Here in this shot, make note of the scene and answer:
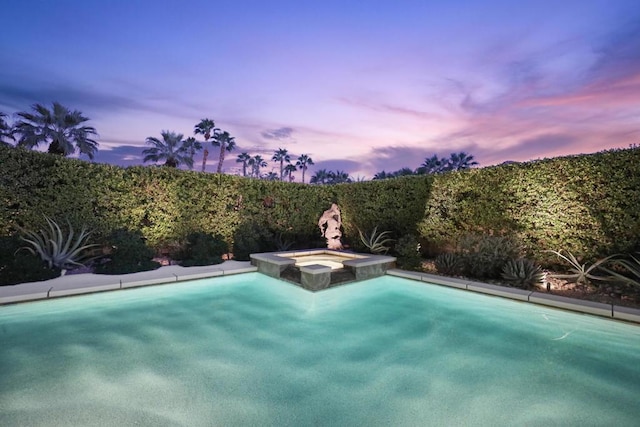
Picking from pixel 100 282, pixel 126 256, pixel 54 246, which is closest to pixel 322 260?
pixel 126 256

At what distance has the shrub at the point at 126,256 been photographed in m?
6.89

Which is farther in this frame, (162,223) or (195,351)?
(162,223)

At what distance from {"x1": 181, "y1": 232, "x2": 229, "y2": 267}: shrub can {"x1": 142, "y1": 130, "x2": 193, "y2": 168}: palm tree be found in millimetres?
24448

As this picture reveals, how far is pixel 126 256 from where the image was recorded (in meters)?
7.18

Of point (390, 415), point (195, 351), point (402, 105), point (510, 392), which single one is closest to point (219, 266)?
point (195, 351)

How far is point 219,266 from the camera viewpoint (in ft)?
27.0

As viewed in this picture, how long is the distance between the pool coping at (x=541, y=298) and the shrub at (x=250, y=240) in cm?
543

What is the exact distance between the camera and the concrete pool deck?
481cm

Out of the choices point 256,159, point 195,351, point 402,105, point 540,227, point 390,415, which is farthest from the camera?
point 256,159

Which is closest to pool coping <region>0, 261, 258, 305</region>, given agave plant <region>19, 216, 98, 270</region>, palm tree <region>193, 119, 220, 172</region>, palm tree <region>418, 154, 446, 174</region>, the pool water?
agave plant <region>19, 216, 98, 270</region>

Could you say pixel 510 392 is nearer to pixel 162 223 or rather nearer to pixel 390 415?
pixel 390 415

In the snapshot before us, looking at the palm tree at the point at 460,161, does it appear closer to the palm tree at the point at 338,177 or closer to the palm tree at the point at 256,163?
the palm tree at the point at 338,177

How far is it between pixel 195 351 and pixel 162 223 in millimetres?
6460

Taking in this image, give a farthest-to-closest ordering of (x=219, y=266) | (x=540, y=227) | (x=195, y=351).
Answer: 1. (x=219, y=266)
2. (x=540, y=227)
3. (x=195, y=351)
